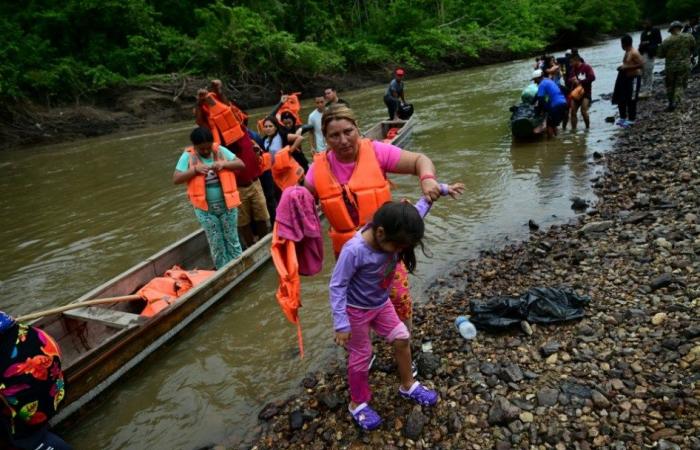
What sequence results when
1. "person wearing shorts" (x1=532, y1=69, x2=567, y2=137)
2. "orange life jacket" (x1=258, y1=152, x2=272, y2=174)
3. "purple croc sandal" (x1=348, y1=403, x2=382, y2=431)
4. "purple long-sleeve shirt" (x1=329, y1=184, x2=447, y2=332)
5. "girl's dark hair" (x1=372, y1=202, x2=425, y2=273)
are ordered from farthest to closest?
"person wearing shorts" (x1=532, y1=69, x2=567, y2=137), "orange life jacket" (x1=258, y1=152, x2=272, y2=174), "purple croc sandal" (x1=348, y1=403, x2=382, y2=431), "purple long-sleeve shirt" (x1=329, y1=184, x2=447, y2=332), "girl's dark hair" (x1=372, y1=202, x2=425, y2=273)

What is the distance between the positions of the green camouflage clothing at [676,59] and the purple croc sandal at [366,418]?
11538 mm

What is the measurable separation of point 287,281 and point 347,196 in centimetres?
69

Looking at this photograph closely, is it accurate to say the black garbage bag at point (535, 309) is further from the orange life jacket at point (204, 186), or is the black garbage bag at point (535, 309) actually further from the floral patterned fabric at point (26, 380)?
the floral patterned fabric at point (26, 380)

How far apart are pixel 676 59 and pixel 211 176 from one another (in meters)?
11.0

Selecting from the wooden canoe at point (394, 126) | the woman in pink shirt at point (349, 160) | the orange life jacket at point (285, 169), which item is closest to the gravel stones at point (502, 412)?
the woman in pink shirt at point (349, 160)

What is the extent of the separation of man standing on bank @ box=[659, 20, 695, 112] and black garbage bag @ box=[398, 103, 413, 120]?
21.4 feet

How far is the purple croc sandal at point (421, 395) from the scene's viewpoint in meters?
3.30

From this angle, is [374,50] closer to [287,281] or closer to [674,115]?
[674,115]

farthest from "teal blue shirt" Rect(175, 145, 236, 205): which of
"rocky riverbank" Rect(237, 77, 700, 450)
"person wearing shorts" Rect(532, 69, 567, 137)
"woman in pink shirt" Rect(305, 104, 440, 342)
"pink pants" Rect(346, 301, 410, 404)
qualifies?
"person wearing shorts" Rect(532, 69, 567, 137)

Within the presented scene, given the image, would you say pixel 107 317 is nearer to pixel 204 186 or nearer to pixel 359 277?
pixel 204 186

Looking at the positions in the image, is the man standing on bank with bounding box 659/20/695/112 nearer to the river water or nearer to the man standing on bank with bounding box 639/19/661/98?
the river water

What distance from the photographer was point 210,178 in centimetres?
532

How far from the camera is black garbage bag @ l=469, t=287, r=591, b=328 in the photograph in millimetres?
3865

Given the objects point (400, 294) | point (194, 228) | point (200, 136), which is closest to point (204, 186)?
point (200, 136)
